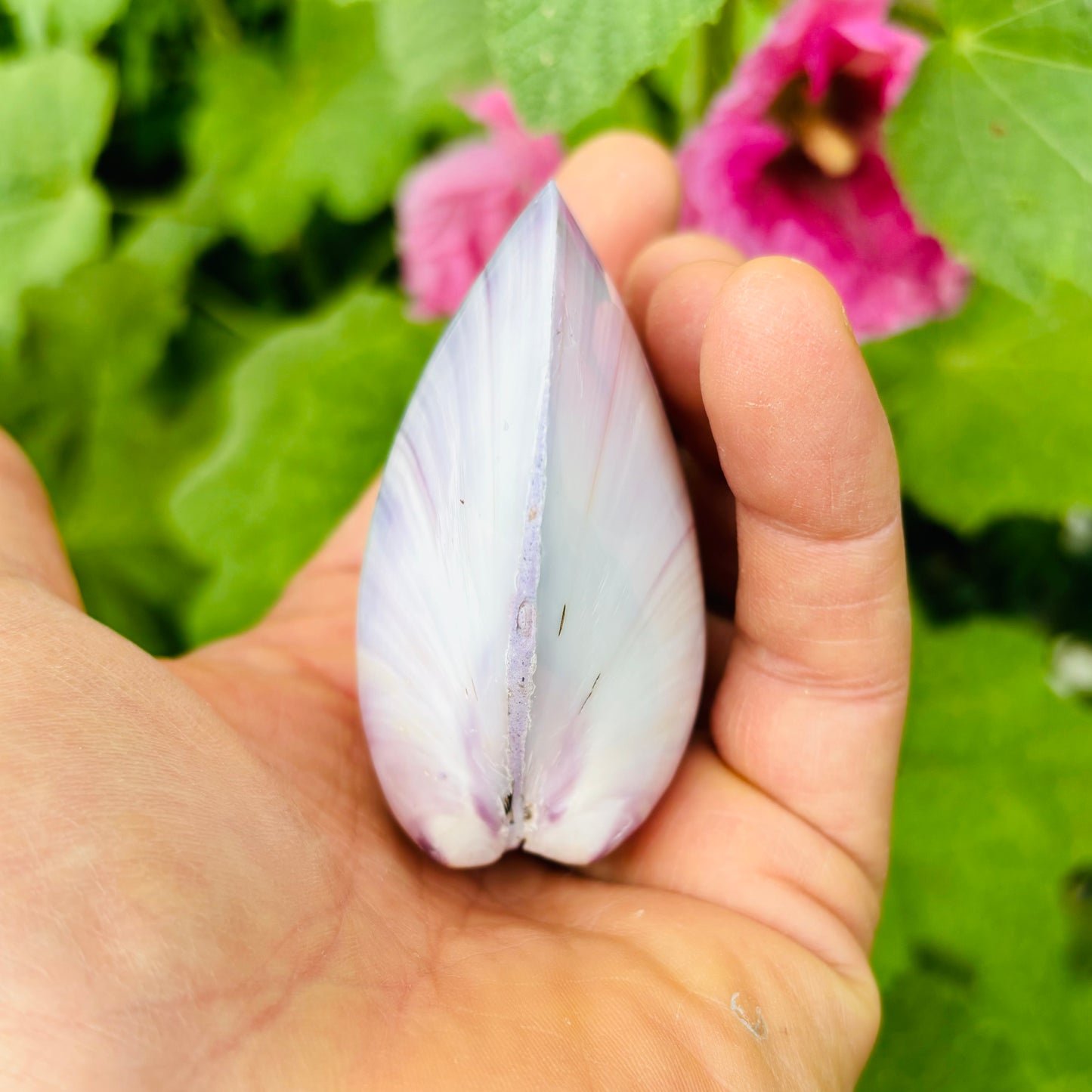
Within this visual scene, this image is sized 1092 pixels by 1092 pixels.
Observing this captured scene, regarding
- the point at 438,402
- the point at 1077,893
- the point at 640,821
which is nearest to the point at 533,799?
the point at 640,821

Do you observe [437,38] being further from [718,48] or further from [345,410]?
[345,410]

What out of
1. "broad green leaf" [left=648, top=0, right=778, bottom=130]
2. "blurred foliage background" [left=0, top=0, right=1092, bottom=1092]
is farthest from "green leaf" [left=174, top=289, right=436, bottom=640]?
"broad green leaf" [left=648, top=0, right=778, bottom=130]

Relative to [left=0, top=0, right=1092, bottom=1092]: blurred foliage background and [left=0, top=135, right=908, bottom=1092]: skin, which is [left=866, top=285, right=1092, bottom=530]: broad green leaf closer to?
[left=0, top=0, right=1092, bottom=1092]: blurred foliage background

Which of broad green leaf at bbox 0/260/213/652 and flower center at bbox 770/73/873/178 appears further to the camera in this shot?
broad green leaf at bbox 0/260/213/652

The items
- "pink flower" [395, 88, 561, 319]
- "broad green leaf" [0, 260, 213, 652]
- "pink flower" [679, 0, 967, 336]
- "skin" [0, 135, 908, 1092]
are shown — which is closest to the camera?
"skin" [0, 135, 908, 1092]

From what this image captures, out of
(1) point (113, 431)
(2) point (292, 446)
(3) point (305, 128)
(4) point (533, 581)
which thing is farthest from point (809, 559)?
(1) point (113, 431)
